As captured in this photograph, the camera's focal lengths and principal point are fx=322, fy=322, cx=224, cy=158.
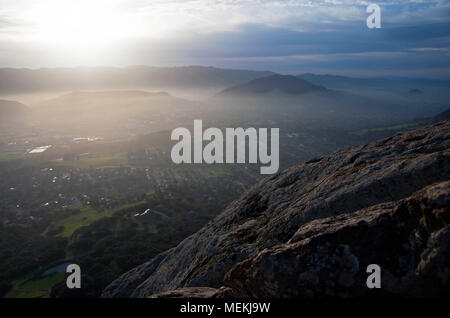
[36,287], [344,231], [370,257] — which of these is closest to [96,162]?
[36,287]

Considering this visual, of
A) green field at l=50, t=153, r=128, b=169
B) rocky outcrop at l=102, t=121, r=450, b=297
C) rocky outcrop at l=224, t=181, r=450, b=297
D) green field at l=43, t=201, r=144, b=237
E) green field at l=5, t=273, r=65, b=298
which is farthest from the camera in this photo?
green field at l=50, t=153, r=128, b=169

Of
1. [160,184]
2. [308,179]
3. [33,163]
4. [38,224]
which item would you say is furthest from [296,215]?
[33,163]

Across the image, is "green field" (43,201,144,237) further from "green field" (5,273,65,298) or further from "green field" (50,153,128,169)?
"green field" (50,153,128,169)

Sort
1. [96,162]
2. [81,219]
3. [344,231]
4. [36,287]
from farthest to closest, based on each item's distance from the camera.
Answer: [96,162] < [81,219] < [36,287] < [344,231]

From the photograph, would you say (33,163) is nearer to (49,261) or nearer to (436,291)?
(49,261)

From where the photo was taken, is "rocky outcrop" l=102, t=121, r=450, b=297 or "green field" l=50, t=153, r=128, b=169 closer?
"rocky outcrop" l=102, t=121, r=450, b=297

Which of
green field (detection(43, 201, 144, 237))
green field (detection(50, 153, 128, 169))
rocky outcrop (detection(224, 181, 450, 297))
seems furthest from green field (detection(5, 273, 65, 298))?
green field (detection(50, 153, 128, 169))

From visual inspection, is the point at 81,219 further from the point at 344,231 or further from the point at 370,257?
the point at 370,257

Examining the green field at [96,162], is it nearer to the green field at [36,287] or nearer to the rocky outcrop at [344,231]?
the green field at [36,287]
